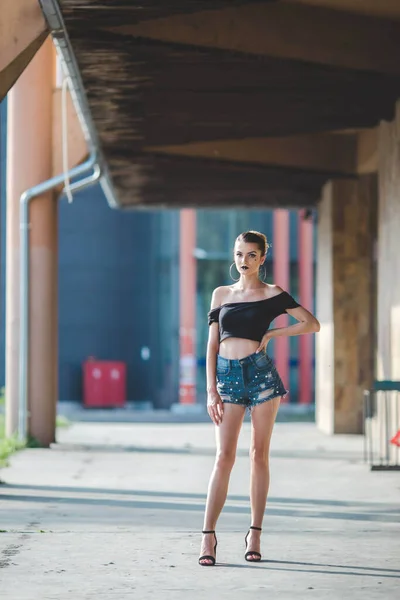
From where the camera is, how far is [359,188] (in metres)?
20.5

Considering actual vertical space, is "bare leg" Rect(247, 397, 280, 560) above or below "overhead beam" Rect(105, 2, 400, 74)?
below

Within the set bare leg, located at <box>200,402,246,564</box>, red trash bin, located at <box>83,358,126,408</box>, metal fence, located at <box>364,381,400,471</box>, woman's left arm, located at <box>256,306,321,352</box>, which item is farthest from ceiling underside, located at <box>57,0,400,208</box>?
red trash bin, located at <box>83,358,126,408</box>

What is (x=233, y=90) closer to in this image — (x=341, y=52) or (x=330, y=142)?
(x=341, y=52)

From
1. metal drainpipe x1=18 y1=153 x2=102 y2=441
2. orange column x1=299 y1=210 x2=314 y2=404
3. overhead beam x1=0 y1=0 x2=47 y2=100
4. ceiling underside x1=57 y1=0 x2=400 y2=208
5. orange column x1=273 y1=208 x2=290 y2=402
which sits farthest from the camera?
orange column x1=299 y1=210 x2=314 y2=404

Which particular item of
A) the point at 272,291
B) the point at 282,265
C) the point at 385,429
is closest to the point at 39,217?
the point at 385,429

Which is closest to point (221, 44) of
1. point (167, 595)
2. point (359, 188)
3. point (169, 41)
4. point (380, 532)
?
point (169, 41)

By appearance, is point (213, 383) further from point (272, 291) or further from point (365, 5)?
point (365, 5)

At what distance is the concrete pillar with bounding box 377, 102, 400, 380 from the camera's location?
1514 centimetres

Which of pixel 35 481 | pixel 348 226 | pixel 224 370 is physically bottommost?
pixel 35 481

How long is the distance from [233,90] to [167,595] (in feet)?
27.5

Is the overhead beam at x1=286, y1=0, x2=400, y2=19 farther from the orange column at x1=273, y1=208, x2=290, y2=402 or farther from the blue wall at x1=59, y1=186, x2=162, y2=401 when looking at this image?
the blue wall at x1=59, y1=186, x2=162, y2=401

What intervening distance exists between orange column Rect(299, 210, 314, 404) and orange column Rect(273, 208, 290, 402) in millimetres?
340

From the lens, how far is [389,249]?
1568cm

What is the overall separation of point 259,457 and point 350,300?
44.1ft
